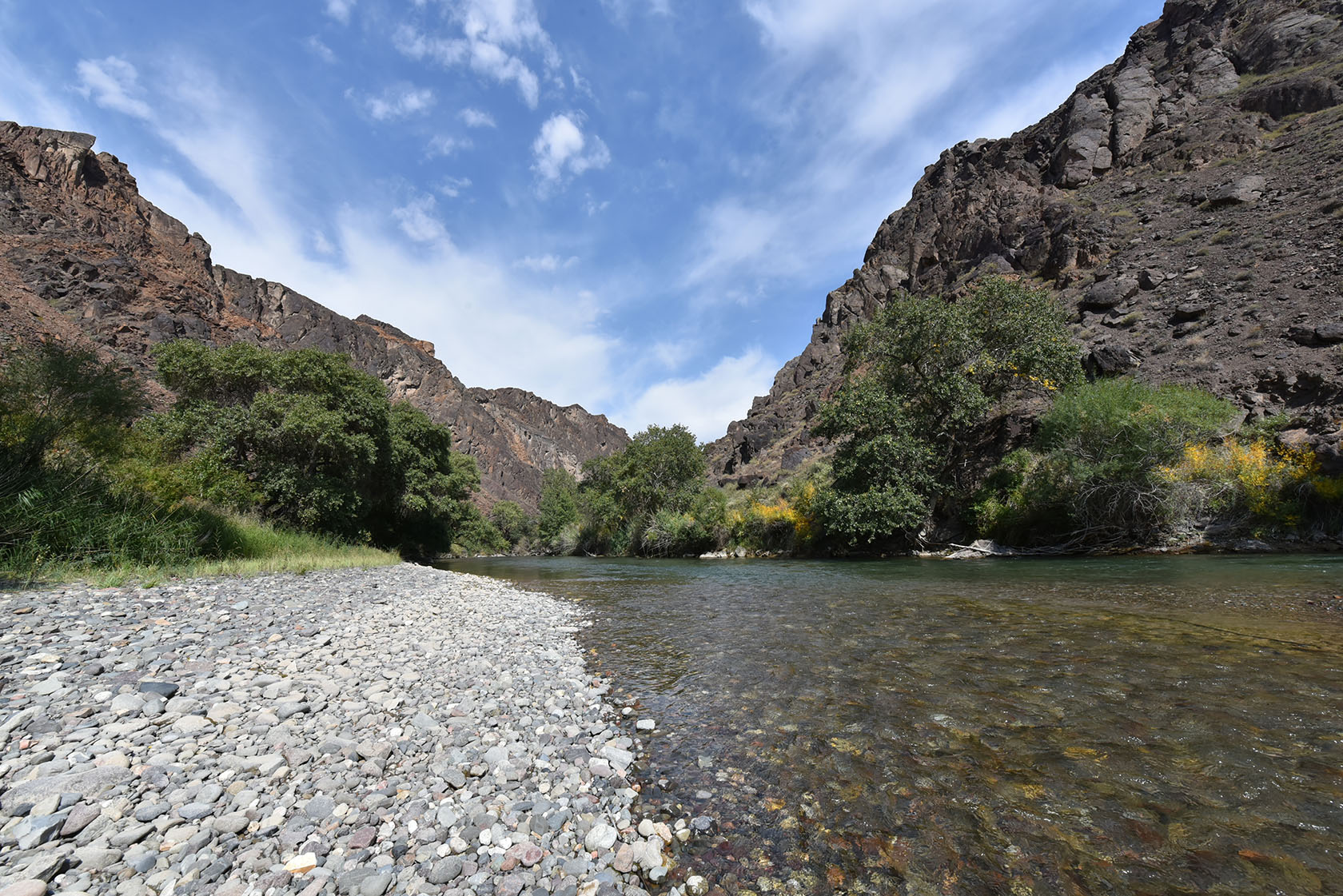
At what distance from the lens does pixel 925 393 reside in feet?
88.6

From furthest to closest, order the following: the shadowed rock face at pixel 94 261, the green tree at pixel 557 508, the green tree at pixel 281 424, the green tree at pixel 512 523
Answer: the green tree at pixel 512 523 < the green tree at pixel 557 508 < the shadowed rock face at pixel 94 261 < the green tree at pixel 281 424

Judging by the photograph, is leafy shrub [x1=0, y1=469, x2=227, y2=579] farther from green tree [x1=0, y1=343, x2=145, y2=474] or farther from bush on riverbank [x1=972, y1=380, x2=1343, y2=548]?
bush on riverbank [x1=972, y1=380, x2=1343, y2=548]

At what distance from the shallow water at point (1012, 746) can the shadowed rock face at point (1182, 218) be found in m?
17.6

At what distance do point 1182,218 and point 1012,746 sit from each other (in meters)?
52.1

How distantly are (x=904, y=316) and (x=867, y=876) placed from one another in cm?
2790

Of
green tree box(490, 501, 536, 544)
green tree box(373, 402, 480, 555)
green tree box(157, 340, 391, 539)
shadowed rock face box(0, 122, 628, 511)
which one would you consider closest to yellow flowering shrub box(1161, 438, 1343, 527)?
green tree box(157, 340, 391, 539)

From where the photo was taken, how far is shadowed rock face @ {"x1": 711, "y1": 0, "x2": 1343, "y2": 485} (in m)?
23.5

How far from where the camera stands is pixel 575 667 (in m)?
6.71

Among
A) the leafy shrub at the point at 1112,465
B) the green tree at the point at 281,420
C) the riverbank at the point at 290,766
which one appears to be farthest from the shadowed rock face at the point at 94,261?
the leafy shrub at the point at 1112,465

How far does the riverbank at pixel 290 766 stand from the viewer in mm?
2570

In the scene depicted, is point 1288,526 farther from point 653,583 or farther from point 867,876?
point 867,876

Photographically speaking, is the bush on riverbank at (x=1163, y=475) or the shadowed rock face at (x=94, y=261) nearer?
the bush on riverbank at (x=1163, y=475)

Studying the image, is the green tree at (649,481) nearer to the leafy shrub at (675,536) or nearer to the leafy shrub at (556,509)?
the leafy shrub at (675,536)

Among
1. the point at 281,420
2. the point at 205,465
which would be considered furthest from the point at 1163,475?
the point at 281,420
